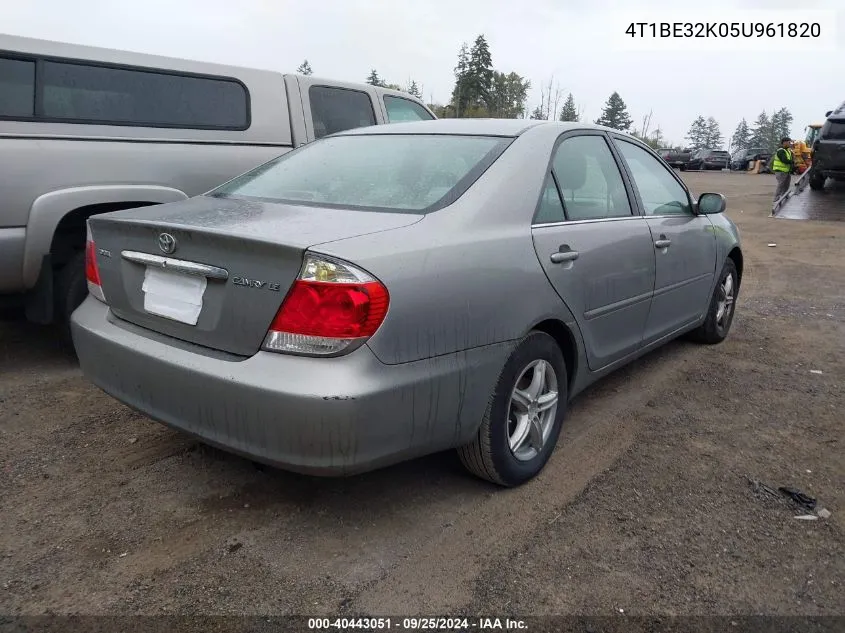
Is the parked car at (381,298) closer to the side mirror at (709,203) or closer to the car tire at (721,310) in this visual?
the side mirror at (709,203)

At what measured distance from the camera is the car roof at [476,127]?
10.4ft

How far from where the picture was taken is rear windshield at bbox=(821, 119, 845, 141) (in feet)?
52.5

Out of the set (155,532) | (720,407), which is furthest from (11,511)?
(720,407)

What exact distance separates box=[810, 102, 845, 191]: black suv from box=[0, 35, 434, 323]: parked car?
1528 cm

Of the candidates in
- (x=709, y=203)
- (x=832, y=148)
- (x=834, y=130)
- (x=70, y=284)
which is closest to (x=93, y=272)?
(x=70, y=284)

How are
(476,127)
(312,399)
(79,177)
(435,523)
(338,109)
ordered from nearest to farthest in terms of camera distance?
(312,399) < (435,523) < (476,127) < (79,177) < (338,109)

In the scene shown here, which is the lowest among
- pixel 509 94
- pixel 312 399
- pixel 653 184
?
pixel 312 399

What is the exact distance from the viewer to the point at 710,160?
139 feet

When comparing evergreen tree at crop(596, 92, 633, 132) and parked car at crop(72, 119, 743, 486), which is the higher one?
evergreen tree at crop(596, 92, 633, 132)

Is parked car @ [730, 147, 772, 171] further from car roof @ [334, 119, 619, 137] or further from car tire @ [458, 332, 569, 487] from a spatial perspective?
car tire @ [458, 332, 569, 487]

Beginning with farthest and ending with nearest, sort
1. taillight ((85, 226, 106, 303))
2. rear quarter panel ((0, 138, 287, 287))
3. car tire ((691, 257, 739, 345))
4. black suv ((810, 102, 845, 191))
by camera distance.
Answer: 1. black suv ((810, 102, 845, 191))
2. car tire ((691, 257, 739, 345))
3. rear quarter panel ((0, 138, 287, 287))
4. taillight ((85, 226, 106, 303))

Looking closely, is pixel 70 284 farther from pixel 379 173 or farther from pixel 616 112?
pixel 616 112

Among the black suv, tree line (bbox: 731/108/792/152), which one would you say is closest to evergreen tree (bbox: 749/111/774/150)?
tree line (bbox: 731/108/792/152)

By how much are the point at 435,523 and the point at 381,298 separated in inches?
39.0
